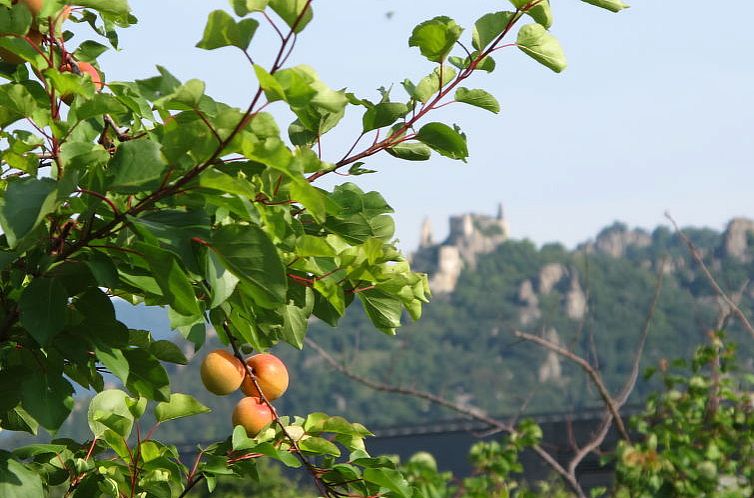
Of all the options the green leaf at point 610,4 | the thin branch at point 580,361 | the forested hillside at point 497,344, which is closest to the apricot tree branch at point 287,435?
the green leaf at point 610,4

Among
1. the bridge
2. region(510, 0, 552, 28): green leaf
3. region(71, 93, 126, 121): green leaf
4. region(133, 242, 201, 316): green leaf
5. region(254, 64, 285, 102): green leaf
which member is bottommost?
the bridge

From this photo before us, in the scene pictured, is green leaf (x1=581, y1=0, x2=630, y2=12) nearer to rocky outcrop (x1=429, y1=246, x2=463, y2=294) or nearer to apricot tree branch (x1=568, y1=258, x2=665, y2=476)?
apricot tree branch (x1=568, y1=258, x2=665, y2=476)

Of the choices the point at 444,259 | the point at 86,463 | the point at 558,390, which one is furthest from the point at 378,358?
the point at 86,463

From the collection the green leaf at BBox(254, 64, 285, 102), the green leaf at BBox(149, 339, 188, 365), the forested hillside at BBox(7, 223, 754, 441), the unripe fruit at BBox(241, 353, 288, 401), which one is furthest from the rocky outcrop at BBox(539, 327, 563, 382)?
the green leaf at BBox(254, 64, 285, 102)

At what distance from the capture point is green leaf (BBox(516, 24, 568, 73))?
1.41 metres

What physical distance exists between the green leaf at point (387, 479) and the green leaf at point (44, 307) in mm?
533

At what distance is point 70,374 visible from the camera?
5.51 ft

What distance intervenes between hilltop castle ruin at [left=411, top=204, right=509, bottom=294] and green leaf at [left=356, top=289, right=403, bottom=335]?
79.1 metres

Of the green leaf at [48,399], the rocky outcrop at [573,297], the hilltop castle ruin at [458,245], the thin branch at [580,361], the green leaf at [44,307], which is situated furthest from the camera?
the hilltop castle ruin at [458,245]

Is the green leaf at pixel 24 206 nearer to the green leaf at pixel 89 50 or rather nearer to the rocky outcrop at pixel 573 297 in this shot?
the green leaf at pixel 89 50

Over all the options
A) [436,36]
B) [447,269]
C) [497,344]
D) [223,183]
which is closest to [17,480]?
[223,183]

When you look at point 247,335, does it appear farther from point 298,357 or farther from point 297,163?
point 298,357

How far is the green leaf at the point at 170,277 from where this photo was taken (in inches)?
45.5

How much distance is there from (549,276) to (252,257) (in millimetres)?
81285
